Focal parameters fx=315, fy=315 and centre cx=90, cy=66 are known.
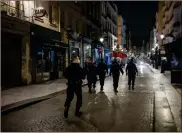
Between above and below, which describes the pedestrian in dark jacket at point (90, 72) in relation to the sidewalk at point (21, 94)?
above

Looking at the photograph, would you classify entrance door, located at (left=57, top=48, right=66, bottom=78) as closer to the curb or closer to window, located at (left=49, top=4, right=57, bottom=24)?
window, located at (left=49, top=4, right=57, bottom=24)

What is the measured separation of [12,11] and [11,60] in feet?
9.73

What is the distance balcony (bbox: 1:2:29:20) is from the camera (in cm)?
1741

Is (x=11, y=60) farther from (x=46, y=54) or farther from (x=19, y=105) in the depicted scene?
(x=19, y=105)

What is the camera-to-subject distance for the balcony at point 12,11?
685 inches

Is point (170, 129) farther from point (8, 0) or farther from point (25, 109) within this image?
point (8, 0)

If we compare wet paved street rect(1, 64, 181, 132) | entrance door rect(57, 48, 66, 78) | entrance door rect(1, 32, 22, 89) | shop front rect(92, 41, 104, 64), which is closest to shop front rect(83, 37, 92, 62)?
shop front rect(92, 41, 104, 64)

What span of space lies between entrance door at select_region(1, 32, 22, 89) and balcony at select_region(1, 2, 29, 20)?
4.00 ft

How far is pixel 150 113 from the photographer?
33.4 ft

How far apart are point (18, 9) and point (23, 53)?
2.74 m

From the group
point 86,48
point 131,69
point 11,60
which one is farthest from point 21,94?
point 86,48

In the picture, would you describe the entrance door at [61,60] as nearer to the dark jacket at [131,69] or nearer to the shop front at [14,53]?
the shop front at [14,53]

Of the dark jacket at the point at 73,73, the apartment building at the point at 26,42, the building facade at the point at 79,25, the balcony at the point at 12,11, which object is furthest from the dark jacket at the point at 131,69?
the building facade at the point at 79,25

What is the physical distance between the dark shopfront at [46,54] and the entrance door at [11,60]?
1.50m
